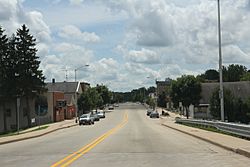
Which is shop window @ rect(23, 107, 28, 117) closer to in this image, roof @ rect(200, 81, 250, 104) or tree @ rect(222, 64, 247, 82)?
roof @ rect(200, 81, 250, 104)

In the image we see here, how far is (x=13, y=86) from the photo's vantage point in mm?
61125

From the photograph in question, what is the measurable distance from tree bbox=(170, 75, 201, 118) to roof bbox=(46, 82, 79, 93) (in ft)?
108

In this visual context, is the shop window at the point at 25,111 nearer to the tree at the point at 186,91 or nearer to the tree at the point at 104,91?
the tree at the point at 186,91

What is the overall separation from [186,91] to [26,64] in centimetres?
2934

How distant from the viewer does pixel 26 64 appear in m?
61.8

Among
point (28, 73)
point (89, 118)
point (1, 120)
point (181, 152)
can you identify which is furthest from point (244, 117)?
point (181, 152)

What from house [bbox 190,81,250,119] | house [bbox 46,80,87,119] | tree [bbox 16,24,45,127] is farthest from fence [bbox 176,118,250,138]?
house [bbox 46,80,87,119]

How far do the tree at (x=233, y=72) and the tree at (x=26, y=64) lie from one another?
310 feet

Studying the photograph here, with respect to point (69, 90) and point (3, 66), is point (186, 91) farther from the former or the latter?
point (69, 90)

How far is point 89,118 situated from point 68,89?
4597 centimetres

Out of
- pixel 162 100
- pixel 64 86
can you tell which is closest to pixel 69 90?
pixel 64 86

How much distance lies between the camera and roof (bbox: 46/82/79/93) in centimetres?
10438

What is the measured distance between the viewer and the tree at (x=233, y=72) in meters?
147

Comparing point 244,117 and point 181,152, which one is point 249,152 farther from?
point 244,117
